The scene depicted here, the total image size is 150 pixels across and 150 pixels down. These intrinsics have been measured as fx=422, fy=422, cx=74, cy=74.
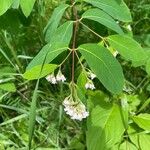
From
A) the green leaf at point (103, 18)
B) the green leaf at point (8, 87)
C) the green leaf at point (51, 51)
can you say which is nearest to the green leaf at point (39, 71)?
the green leaf at point (51, 51)

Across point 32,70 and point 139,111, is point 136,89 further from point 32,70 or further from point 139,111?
point 32,70

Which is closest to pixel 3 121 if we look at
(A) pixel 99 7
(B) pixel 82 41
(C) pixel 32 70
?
(B) pixel 82 41

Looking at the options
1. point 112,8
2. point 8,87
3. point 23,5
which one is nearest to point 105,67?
point 112,8

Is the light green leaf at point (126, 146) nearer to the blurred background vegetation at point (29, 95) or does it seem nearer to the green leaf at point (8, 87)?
the blurred background vegetation at point (29, 95)

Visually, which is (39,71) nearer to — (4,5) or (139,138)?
(4,5)

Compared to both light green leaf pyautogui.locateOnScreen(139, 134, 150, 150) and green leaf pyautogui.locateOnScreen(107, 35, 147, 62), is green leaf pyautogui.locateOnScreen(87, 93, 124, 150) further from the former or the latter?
green leaf pyautogui.locateOnScreen(107, 35, 147, 62)

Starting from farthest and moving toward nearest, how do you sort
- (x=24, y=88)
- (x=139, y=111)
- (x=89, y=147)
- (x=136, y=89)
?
(x=24, y=88) → (x=136, y=89) → (x=139, y=111) → (x=89, y=147)

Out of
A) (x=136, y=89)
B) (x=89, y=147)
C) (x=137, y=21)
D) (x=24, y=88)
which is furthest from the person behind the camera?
→ (x=137, y=21)
